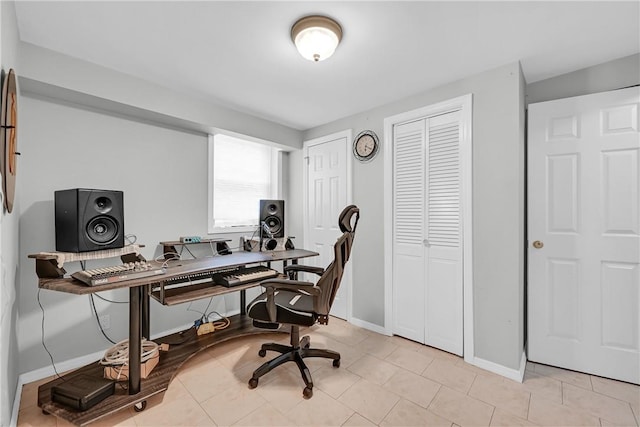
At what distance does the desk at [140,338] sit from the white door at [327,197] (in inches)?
32.7

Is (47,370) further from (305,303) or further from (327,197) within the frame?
(327,197)

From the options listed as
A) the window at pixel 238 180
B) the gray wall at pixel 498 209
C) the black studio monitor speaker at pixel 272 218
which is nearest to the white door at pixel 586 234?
the gray wall at pixel 498 209

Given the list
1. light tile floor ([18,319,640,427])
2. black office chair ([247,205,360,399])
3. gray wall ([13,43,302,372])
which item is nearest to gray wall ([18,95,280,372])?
gray wall ([13,43,302,372])

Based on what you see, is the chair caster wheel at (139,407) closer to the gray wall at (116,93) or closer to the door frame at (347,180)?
the door frame at (347,180)

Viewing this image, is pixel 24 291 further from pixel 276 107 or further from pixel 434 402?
pixel 434 402

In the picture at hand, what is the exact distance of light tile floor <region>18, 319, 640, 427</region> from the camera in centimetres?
165

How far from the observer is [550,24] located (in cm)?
164

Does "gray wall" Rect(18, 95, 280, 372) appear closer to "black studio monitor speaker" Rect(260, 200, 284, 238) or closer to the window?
the window

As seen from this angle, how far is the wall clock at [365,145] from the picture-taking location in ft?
9.45

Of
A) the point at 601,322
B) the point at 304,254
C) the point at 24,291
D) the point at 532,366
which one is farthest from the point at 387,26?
the point at 24,291

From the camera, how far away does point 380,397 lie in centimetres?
185

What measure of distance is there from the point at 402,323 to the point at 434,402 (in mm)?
935

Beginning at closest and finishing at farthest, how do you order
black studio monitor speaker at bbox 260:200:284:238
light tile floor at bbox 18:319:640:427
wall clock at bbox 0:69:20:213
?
wall clock at bbox 0:69:20:213 < light tile floor at bbox 18:319:640:427 < black studio monitor speaker at bbox 260:200:284:238

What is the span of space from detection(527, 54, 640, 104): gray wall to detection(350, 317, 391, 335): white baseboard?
7.97 ft
